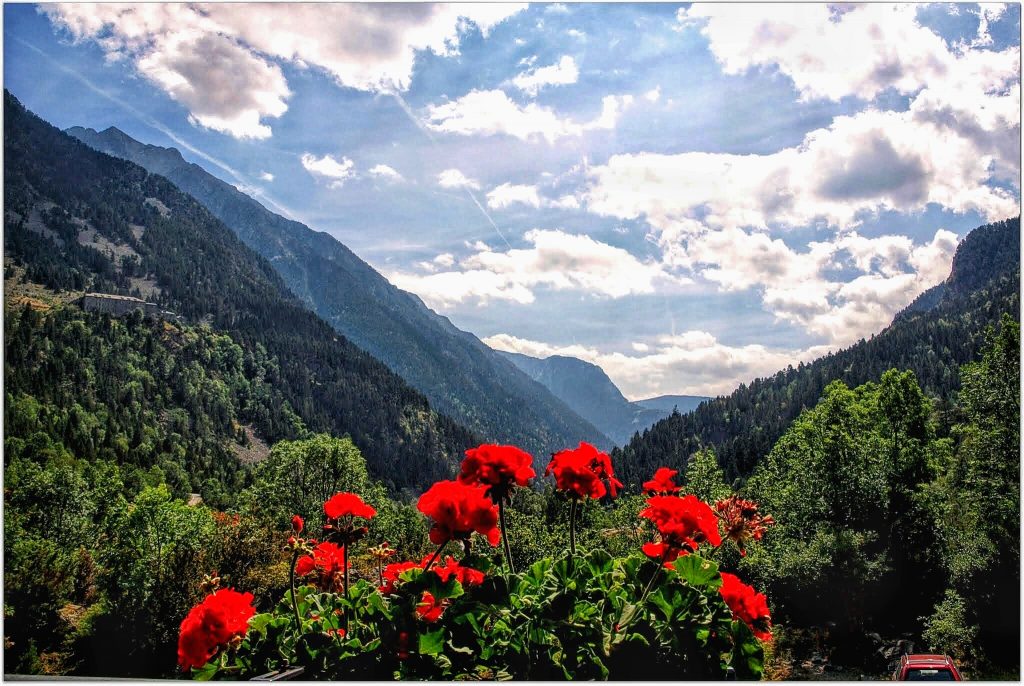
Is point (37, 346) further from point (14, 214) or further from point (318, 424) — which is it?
point (14, 214)

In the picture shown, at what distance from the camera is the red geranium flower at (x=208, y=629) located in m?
2.04

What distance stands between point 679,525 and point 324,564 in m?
1.68

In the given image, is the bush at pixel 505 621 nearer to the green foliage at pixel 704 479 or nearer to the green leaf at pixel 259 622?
the green leaf at pixel 259 622

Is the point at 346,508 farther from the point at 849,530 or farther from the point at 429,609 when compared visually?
the point at 849,530

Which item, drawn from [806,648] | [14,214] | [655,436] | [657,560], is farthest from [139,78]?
[14,214]

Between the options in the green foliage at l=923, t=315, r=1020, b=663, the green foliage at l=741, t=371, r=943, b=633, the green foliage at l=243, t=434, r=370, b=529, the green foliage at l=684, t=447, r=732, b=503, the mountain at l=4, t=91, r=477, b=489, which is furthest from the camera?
the mountain at l=4, t=91, r=477, b=489

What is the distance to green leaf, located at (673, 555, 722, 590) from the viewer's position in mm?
2041

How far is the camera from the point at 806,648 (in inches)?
683

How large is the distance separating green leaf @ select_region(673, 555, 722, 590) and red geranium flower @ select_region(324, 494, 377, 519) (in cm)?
113

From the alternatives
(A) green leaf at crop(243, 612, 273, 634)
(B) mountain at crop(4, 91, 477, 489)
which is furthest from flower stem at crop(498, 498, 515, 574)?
(B) mountain at crop(4, 91, 477, 489)

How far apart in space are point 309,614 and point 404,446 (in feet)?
483

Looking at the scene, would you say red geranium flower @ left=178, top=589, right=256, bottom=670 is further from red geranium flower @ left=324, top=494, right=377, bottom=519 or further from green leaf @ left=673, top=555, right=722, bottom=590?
green leaf @ left=673, top=555, right=722, bottom=590

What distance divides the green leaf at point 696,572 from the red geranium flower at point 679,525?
0.08 m

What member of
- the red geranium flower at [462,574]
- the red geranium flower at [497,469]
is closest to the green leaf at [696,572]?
the red geranium flower at [497,469]
